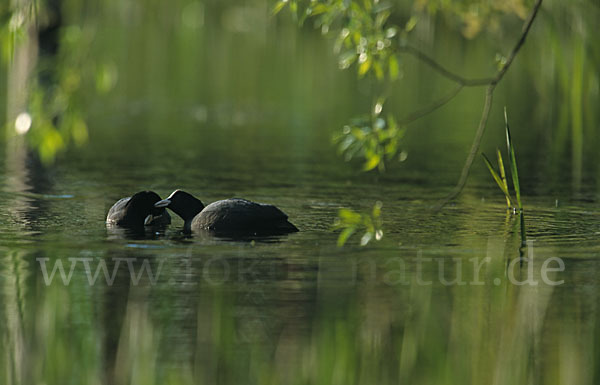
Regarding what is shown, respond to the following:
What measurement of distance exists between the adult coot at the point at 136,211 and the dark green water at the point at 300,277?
0.22 meters

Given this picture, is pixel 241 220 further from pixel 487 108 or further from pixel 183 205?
pixel 487 108

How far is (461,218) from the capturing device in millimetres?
13281

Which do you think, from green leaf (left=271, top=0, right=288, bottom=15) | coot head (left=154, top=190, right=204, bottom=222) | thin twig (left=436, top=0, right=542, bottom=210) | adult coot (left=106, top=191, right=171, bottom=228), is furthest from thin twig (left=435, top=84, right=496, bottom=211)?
adult coot (left=106, top=191, right=171, bottom=228)

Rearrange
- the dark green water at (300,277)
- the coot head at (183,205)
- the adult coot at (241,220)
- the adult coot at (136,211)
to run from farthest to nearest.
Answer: the coot head at (183,205) → the adult coot at (136,211) → the adult coot at (241,220) → the dark green water at (300,277)

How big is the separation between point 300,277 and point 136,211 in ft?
10.9

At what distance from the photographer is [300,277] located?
1001 centimetres

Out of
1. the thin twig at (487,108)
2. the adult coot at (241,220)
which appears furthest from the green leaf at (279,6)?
the adult coot at (241,220)

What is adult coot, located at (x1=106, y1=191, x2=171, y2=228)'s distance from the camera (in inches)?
503

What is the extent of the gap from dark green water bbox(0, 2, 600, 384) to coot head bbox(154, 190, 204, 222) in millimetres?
278

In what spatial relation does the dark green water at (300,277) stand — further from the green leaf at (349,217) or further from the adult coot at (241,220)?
the green leaf at (349,217)

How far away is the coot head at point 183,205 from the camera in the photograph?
12898 mm

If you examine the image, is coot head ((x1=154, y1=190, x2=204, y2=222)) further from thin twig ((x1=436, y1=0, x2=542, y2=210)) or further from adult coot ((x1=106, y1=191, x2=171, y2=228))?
thin twig ((x1=436, y1=0, x2=542, y2=210))

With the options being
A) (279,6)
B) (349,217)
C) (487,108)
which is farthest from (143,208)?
(487,108)

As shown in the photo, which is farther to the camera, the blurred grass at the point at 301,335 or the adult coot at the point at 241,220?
the adult coot at the point at 241,220
